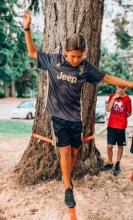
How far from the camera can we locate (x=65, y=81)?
13.2ft

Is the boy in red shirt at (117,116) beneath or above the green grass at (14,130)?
above

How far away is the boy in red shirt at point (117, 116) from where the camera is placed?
253 inches

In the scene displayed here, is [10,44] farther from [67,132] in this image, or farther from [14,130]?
[67,132]

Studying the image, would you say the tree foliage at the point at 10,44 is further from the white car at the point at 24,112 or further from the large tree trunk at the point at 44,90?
the large tree trunk at the point at 44,90

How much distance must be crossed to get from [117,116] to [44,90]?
159 cm

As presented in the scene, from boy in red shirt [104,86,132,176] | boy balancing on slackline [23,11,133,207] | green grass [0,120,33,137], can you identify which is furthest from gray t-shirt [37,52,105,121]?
green grass [0,120,33,137]

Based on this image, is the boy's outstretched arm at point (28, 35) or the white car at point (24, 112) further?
the white car at point (24, 112)

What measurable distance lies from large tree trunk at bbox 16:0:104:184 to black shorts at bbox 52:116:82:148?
4.35 ft

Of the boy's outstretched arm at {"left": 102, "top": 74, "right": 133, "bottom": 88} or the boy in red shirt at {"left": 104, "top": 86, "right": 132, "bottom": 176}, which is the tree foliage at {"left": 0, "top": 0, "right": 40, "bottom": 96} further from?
the boy's outstretched arm at {"left": 102, "top": 74, "right": 133, "bottom": 88}

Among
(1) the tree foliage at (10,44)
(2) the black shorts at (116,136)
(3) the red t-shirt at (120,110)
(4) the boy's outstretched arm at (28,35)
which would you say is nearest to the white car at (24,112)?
(1) the tree foliage at (10,44)

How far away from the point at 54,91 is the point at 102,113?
22.9 m

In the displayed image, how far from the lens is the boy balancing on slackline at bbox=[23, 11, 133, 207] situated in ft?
13.2

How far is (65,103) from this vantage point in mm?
4133

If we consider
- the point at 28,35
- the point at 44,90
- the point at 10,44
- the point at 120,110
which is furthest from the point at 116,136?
the point at 10,44
